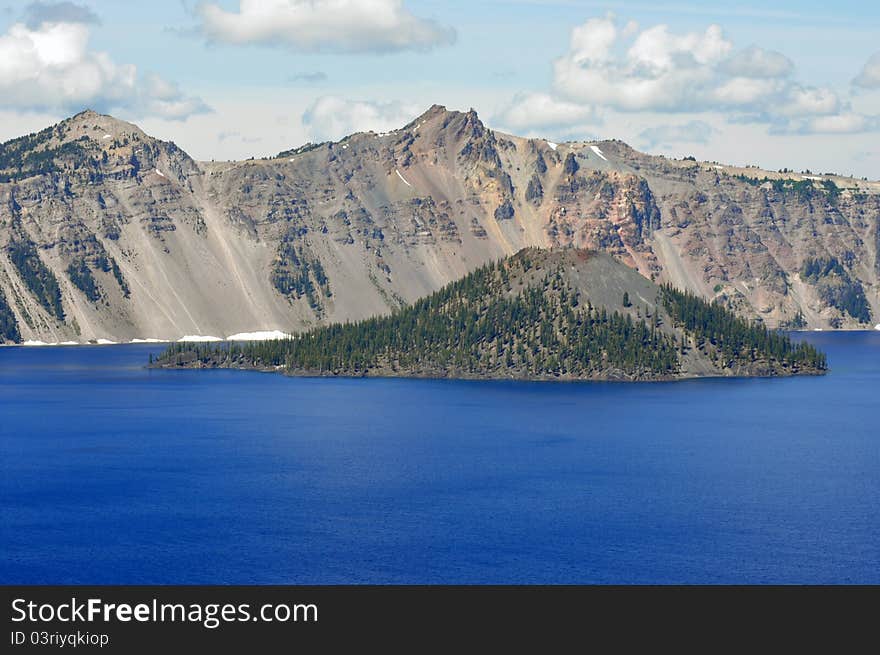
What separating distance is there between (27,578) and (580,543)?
46.8 metres

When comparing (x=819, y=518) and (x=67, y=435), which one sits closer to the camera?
(x=819, y=518)

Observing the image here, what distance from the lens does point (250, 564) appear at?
108000 millimetres

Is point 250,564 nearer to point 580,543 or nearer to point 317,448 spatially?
point 580,543

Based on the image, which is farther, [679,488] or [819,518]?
[679,488]

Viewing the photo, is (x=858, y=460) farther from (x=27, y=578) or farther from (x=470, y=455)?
(x=27, y=578)
